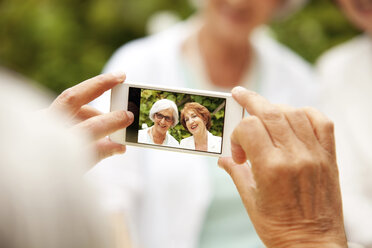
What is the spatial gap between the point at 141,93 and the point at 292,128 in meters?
0.22

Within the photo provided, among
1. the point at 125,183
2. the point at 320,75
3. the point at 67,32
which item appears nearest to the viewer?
the point at 125,183

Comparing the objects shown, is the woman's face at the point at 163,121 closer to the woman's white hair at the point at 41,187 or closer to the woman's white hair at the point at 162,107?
the woman's white hair at the point at 162,107

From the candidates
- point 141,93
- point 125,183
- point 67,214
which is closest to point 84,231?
point 67,214

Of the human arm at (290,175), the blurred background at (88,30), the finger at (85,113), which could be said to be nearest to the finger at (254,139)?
the human arm at (290,175)

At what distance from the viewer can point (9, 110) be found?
1.20 ft

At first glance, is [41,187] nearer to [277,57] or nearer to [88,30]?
[277,57]

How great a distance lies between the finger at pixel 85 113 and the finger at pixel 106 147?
1.6 inches

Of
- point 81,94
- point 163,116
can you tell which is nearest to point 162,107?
point 163,116

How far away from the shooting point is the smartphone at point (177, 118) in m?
0.66

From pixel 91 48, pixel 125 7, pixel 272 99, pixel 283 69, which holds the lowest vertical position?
pixel 272 99

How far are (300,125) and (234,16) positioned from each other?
36.2 inches

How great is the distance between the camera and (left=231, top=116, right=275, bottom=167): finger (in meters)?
0.58

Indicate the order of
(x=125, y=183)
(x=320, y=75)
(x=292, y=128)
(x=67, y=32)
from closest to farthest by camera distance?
(x=292, y=128)
(x=125, y=183)
(x=320, y=75)
(x=67, y=32)

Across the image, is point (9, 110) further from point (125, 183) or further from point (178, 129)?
point (125, 183)
